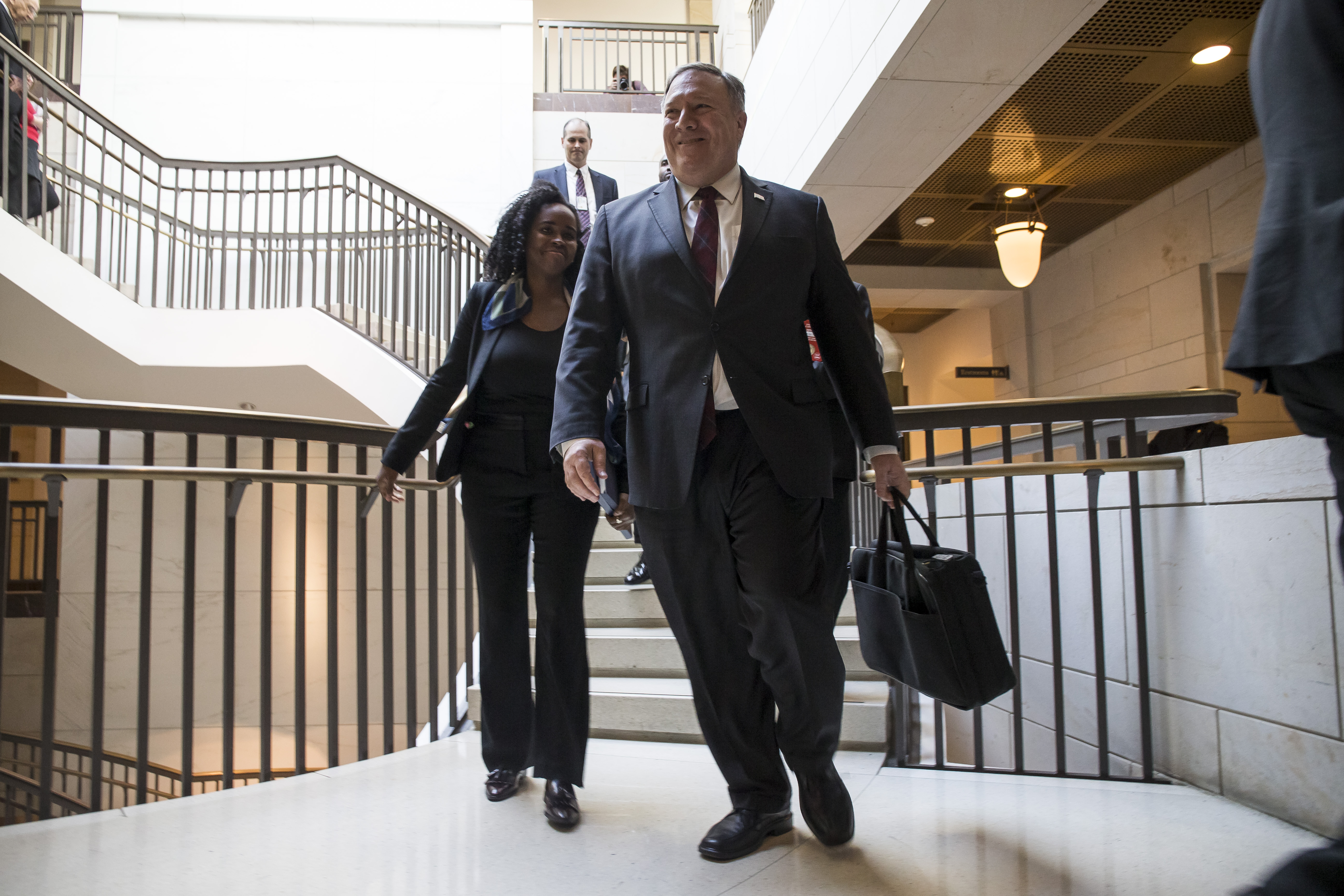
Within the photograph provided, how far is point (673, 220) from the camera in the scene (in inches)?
71.0

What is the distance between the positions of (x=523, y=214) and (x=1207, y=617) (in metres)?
1.96

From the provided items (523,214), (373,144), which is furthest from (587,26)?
(523,214)

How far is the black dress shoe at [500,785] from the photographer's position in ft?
7.20

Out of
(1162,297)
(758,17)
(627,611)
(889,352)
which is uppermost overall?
(758,17)

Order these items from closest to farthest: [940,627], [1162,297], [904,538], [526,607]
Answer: [940,627] → [904,538] → [526,607] → [1162,297]

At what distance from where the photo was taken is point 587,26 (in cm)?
1022

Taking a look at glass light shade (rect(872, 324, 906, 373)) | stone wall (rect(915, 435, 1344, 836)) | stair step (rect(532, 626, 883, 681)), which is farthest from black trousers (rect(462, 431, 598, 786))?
glass light shade (rect(872, 324, 906, 373))

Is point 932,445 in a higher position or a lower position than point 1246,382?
→ lower

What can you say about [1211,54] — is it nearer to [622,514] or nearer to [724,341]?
[724,341]

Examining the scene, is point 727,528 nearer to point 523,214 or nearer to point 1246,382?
point 523,214

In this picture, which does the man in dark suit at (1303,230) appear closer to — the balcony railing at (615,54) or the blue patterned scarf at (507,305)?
the blue patterned scarf at (507,305)

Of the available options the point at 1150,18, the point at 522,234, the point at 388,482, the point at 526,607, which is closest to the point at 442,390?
the point at 388,482

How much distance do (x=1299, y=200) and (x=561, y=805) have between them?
1.77 metres

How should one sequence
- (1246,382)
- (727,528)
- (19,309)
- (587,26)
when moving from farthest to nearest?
(587,26)
(1246,382)
(19,309)
(727,528)
